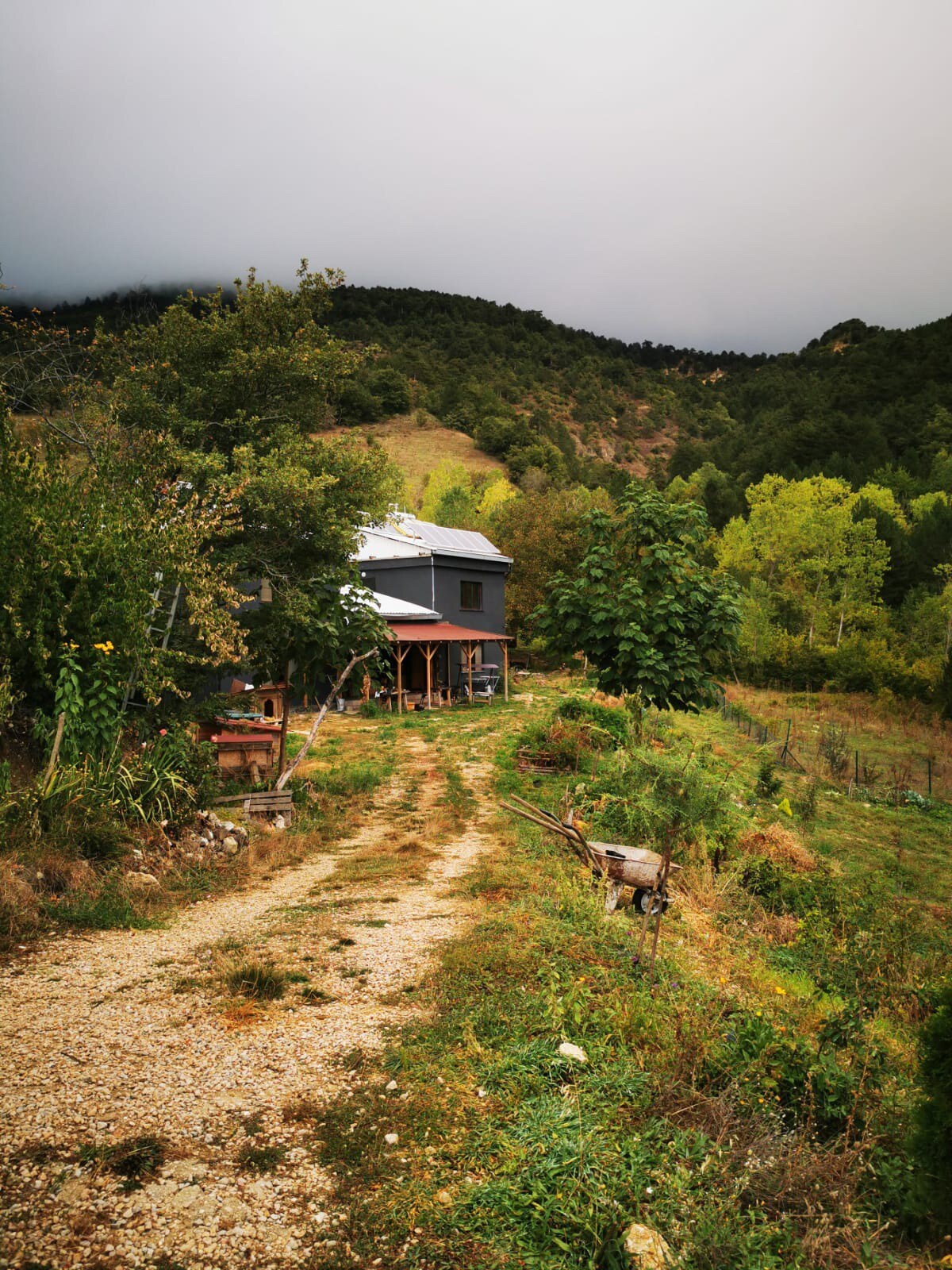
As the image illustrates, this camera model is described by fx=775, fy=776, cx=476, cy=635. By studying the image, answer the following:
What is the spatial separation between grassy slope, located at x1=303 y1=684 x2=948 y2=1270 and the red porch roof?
18580 millimetres

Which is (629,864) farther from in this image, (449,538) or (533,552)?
(533,552)

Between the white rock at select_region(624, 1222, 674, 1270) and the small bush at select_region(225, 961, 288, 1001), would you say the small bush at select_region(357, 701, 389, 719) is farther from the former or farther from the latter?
the white rock at select_region(624, 1222, 674, 1270)

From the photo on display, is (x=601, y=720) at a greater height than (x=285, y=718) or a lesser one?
lesser

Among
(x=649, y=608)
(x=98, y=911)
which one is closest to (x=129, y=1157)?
(x=98, y=911)

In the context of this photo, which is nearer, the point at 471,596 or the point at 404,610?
the point at 404,610

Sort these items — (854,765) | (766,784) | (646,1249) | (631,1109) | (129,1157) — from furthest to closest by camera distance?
(854,765) → (766,784) → (631,1109) → (129,1157) → (646,1249)

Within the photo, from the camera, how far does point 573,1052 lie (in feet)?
14.3

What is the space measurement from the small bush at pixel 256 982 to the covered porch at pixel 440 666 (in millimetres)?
19098

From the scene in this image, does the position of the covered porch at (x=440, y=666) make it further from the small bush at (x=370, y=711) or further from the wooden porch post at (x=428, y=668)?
the small bush at (x=370, y=711)

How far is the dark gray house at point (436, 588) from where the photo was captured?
2858 centimetres

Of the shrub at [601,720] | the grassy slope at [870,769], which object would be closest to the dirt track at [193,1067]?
the grassy slope at [870,769]

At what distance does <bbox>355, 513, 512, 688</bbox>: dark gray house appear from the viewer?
28.6 m

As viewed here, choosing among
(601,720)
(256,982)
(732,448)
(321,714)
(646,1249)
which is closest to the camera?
(646,1249)

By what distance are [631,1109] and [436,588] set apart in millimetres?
26349
